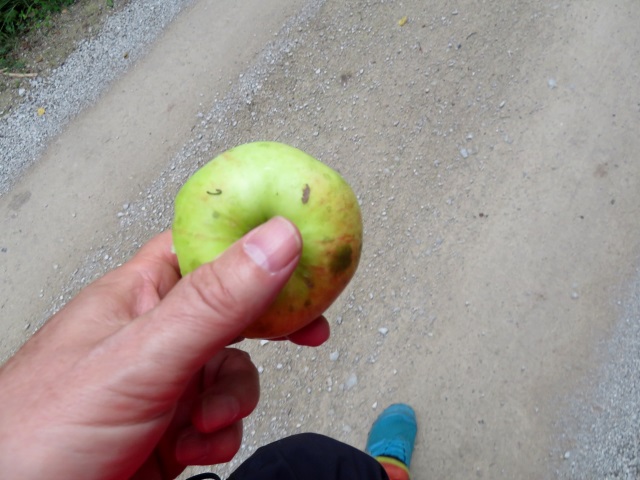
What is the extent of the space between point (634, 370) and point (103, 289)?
2.46 meters

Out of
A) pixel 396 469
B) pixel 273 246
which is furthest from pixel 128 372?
pixel 396 469

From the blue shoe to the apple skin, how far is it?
1.35m

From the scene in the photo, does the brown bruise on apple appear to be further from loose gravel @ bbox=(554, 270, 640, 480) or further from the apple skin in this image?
loose gravel @ bbox=(554, 270, 640, 480)

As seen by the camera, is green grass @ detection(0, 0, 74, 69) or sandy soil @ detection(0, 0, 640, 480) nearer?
sandy soil @ detection(0, 0, 640, 480)

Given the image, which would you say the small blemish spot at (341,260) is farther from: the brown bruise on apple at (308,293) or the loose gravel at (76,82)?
the loose gravel at (76,82)

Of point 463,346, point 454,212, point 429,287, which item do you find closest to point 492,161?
point 454,212

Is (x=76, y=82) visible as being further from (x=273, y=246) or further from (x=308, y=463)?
(x=273, y=246)

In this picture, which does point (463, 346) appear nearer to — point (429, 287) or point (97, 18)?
point (429, 287)

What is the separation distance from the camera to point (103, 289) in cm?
179

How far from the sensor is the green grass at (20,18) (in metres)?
3.99

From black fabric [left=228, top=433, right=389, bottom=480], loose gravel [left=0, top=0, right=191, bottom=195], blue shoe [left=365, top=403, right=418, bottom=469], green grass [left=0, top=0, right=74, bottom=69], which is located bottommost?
blue shoe [left=365, top=403, right=418, bottom=469]

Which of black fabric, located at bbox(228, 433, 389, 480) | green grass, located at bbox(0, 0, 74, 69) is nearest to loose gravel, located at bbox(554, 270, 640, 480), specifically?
black fabric, located at bbox(228, 433, 389, 480)

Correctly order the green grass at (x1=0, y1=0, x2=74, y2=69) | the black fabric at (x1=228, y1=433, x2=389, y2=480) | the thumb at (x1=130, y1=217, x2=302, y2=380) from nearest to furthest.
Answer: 1. the thumb at (x1=130, y1=217, x2=302, y2=380)
2. the black fabric at (x1=228, y1=433, x2=389, y2=480)
3. the green grass at (x1=0, y1=0, x2=74, y2=69)

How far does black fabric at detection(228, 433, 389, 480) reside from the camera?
218 cm
